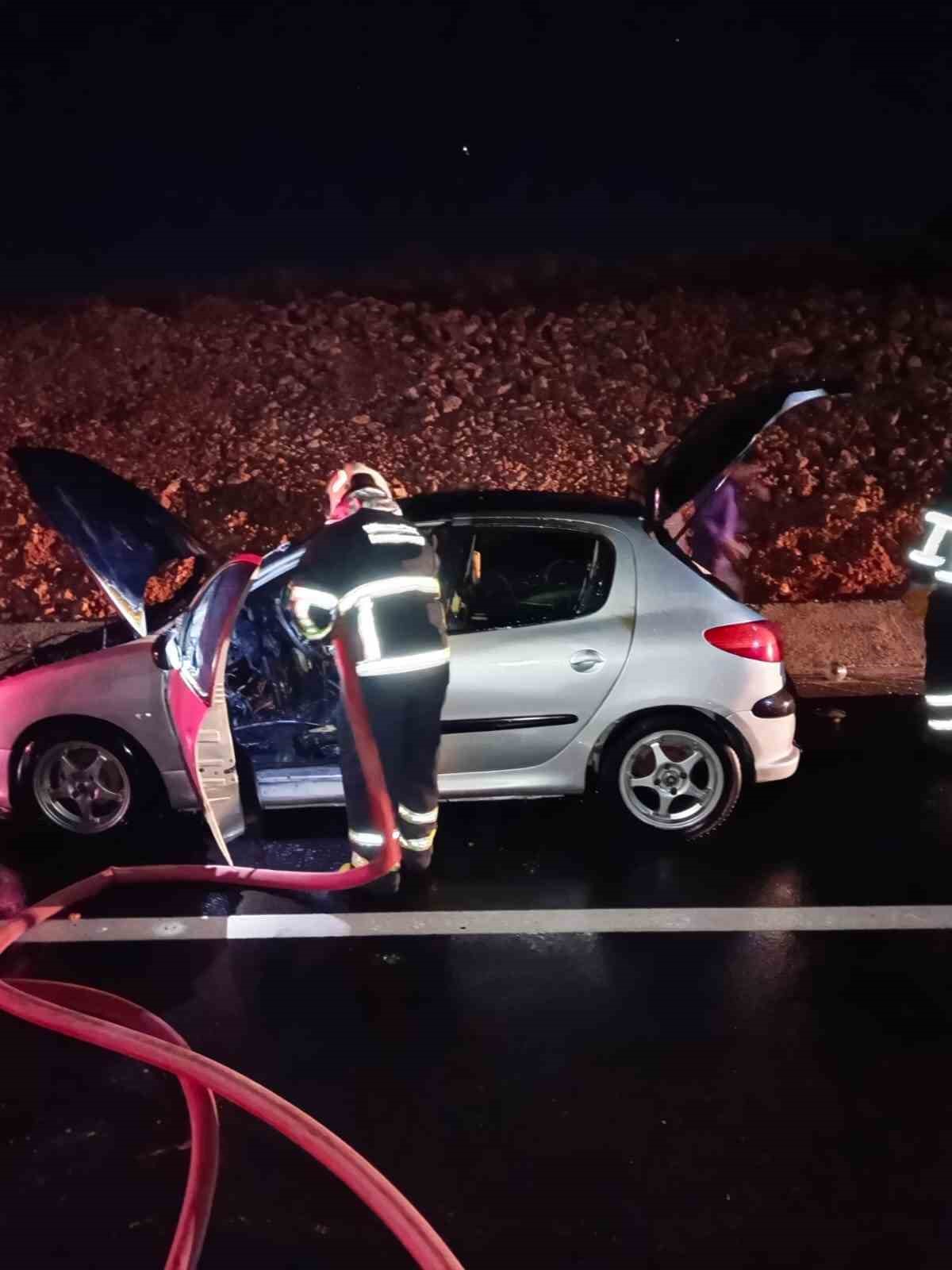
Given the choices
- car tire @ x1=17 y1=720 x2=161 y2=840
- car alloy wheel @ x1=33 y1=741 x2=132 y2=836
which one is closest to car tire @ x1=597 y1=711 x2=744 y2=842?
car tire @ x1=17 y1=720 x2=161 y2=840

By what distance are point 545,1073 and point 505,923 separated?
97 centimetres

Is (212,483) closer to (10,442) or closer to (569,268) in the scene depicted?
(10,442)

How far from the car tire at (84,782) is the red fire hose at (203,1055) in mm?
464

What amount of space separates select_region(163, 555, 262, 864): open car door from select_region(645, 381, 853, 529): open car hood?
6.60 ft

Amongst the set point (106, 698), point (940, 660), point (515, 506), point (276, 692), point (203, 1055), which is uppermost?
point (515, 506)

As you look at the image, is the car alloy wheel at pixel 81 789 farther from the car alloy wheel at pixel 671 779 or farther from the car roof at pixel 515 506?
the car alloy wheel at pixel 671 779

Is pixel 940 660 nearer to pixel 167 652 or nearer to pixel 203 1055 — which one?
pixel 167 652

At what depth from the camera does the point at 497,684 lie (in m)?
4.75

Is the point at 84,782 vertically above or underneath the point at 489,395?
underneath

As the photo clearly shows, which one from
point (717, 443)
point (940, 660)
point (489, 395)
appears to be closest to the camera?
point (717, 443)

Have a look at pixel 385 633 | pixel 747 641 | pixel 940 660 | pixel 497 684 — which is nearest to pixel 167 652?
pixel 385 633

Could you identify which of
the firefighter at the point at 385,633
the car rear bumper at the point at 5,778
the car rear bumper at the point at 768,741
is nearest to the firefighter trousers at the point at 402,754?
the firefighter at the point at 385,633

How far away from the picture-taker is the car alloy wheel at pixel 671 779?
4.90m

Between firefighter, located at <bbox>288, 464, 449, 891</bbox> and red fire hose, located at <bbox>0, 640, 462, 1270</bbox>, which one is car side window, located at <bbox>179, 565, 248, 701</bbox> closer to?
firefighter, located at <bbox>288, 464, 449, 891</bbox>
